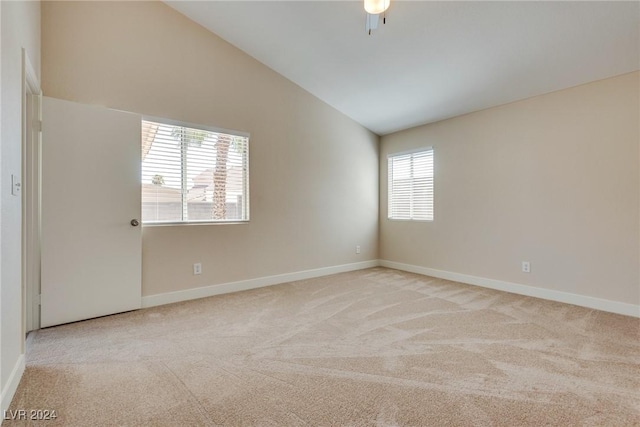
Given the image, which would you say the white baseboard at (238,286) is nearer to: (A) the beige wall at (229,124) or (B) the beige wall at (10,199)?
(A) the beige wall at (229,124)

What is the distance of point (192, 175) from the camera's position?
140 inches

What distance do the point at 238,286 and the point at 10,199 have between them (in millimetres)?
2471

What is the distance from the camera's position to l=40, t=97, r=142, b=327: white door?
266 cm

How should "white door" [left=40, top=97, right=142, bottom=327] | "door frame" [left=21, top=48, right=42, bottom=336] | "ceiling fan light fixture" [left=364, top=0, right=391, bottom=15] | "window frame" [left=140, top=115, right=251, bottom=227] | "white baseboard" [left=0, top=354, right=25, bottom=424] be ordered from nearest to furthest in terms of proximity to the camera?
"white baseboard" [left=0, top=354, right=25, bottom=424] → "ceiling fan light fixture" [left=364, top=0, right=391, bottom=15] → "door frame" [left=21, top=48, right=42, bottom=336] → "white door" [left=40, top=97, right=142, bottom=327] → "window frame" [left=140, top=115, right=251, bottom=227]

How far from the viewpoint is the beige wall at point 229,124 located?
115 inches

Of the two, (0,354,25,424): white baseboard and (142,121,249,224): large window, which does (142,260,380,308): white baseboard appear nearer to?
(142,121,249,224): large window

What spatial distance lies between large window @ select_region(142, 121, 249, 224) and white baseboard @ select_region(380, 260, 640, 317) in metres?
2.98

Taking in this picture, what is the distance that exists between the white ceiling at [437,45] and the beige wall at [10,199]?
1969 millimetres

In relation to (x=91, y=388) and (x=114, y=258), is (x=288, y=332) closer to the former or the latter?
(x=91, y=388)

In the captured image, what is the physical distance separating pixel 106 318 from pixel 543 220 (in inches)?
190

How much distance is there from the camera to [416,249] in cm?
491

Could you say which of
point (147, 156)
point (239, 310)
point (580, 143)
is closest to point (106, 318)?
point (239, 310)

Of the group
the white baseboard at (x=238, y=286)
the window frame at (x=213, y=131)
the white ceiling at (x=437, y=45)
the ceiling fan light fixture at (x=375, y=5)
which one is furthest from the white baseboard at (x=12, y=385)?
the white ceiling at (x=437, y=45)

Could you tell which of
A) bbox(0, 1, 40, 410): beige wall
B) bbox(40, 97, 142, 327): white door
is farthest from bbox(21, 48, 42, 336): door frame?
bbox(0, 1, 40, 410): beige wall
